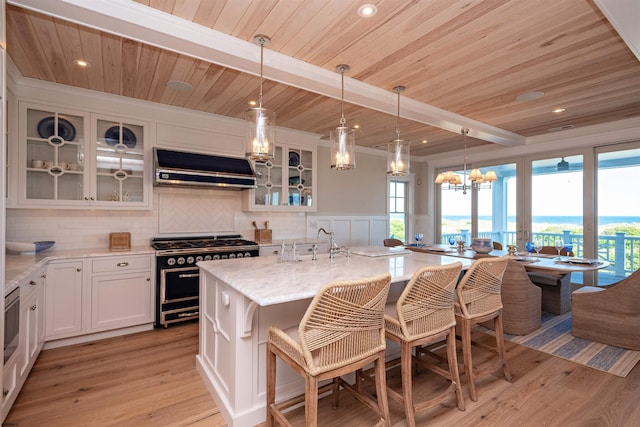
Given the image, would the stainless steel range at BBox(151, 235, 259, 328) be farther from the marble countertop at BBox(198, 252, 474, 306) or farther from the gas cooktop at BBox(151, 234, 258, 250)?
the marble countertop at BBox(198, 252, 474, 306)

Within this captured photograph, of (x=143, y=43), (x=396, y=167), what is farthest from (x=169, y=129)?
(x=396, y=167)

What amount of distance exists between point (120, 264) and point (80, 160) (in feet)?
3.85

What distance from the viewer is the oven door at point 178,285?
3.38 meters

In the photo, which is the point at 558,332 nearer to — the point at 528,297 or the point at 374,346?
the point at 528,297

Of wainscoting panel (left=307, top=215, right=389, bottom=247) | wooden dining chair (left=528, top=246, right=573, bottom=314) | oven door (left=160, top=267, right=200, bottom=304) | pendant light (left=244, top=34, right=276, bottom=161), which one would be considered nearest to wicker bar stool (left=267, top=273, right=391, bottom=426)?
pendant light (left=244, top=34, right=276, bottom=161)

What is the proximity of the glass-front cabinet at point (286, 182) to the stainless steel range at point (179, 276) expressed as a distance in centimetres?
94

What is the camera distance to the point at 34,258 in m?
2.76

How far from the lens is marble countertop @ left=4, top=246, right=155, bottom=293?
6.60ft

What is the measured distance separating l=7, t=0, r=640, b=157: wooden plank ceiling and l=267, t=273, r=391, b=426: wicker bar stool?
170 cm

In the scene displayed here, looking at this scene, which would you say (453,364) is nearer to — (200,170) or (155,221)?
(200,170)

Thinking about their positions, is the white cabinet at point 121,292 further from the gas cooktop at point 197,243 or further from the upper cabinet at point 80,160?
the upper cabinet at point 80,160

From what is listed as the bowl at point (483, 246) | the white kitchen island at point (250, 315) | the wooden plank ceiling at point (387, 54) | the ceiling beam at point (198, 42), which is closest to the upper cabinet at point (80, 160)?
the wooden plank ceiling at point (387, 54)

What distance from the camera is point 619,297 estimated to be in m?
3.04

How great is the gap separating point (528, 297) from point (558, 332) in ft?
1.78
